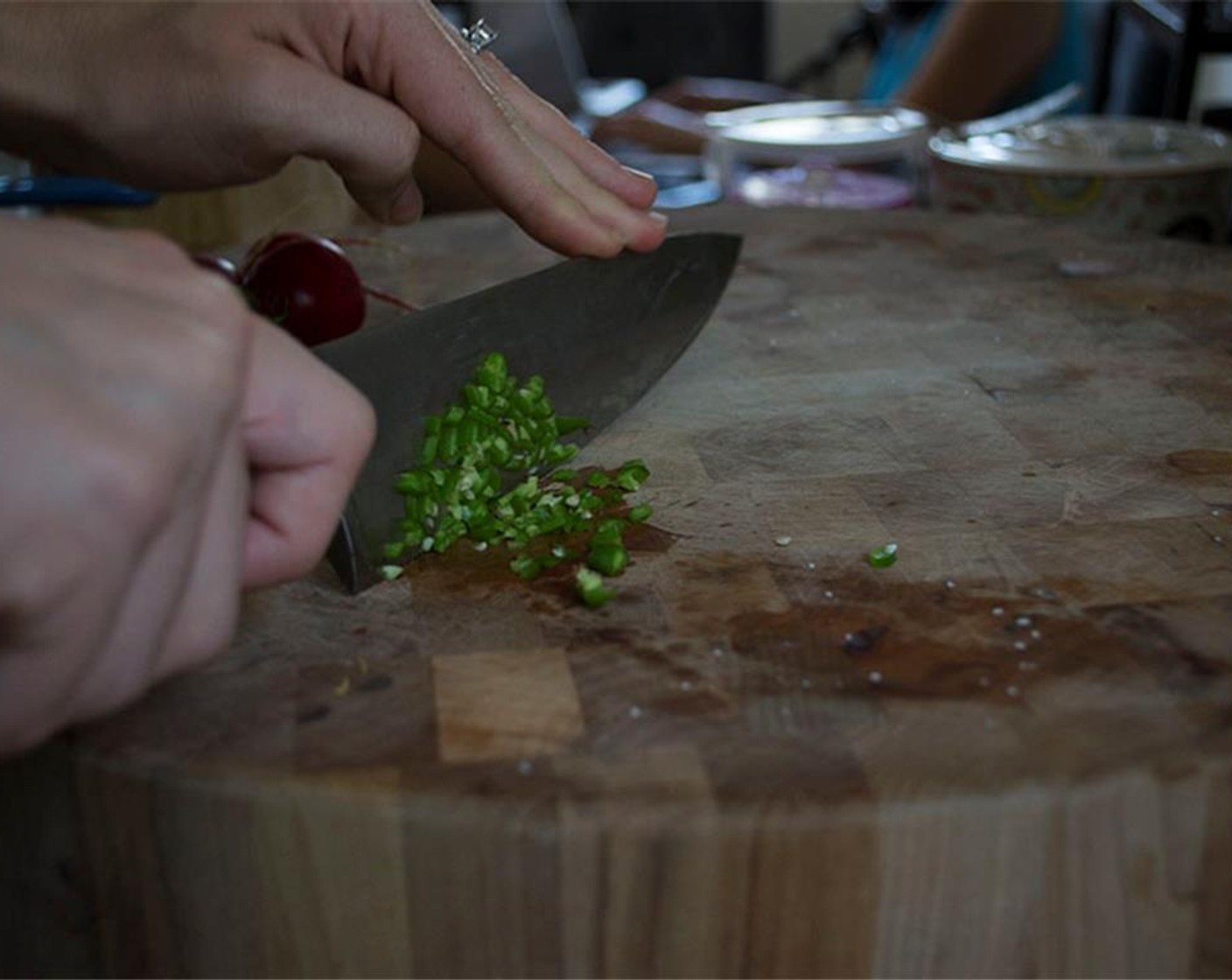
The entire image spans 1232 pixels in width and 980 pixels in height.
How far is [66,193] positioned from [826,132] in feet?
4.01

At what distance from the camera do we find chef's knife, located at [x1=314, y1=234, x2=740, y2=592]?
0.91 metres

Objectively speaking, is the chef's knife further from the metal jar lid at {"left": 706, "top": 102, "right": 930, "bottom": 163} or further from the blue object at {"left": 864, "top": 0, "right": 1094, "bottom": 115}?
the blue object at {"left": 864, "top": 0, "right": 1094, "bottom": 115}

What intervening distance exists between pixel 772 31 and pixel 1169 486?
531 cm

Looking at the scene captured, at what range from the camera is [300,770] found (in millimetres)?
684

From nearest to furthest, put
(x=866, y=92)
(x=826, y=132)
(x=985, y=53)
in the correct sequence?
1. (x=826, y=132)
2. (x=985, y=53)
3. (x=866, y=92)

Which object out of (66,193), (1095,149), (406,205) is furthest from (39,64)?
(1095,149)

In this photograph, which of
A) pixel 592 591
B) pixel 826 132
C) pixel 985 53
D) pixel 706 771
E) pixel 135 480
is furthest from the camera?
pixel 985 53

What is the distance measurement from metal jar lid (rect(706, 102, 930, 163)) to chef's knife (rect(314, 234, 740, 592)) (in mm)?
1065

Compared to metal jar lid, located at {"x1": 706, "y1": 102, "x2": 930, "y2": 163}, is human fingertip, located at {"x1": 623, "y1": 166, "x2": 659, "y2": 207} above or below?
above

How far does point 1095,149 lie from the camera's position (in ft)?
5.62

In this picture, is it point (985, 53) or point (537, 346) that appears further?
point (985, 53)

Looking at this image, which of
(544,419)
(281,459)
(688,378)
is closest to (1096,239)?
(688,378)

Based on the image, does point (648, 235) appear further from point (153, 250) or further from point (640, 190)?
point (153, 250)

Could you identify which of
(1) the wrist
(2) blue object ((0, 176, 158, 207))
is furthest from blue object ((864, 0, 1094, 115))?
(1) the wrist
